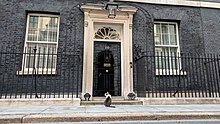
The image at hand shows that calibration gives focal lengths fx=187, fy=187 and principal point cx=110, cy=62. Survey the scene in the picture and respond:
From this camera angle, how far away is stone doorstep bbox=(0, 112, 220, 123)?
4.02m

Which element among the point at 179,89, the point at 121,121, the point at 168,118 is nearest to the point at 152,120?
the point at 168,118

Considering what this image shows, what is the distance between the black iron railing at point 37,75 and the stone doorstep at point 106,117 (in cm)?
298

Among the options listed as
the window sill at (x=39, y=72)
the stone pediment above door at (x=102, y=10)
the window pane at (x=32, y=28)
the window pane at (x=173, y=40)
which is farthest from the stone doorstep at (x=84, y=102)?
the stone pediment above door at (x=102, y=10)

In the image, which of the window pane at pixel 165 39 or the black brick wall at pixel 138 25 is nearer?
the black brick wall at pixel 138 25

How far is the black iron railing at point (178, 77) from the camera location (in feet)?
26.7

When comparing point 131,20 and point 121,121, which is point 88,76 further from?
point 121,121

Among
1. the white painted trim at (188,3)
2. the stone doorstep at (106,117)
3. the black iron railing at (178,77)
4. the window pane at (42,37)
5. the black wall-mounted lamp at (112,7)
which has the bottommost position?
the stone doorstep at (106,117)

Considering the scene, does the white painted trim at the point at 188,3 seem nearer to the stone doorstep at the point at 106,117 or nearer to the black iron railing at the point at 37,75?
the black iron railing at the point at 37,75

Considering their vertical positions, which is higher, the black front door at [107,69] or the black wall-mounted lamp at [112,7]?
the black wall-mounted lamp at [112,7]

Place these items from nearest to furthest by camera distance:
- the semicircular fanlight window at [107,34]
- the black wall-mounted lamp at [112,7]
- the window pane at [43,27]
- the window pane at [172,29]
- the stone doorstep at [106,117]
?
the stone doorstep at [106,117], the black wall-mounted lamp at [112,7], the window pane at [43,27], the semicircular fanlight window at [107,34], the window pane at [172,29]

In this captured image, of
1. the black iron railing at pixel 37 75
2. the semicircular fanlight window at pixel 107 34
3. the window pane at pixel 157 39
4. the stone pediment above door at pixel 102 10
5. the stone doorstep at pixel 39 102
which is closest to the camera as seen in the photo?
the stone doorstep at pixel 39 102

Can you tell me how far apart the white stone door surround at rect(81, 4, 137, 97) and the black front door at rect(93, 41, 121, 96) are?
0.80 feet

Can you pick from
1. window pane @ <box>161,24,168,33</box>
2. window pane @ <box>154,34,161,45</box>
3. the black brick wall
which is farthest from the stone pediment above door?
window pane @ <box>161,24,168,33</box>

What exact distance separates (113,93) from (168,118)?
4010 mm
